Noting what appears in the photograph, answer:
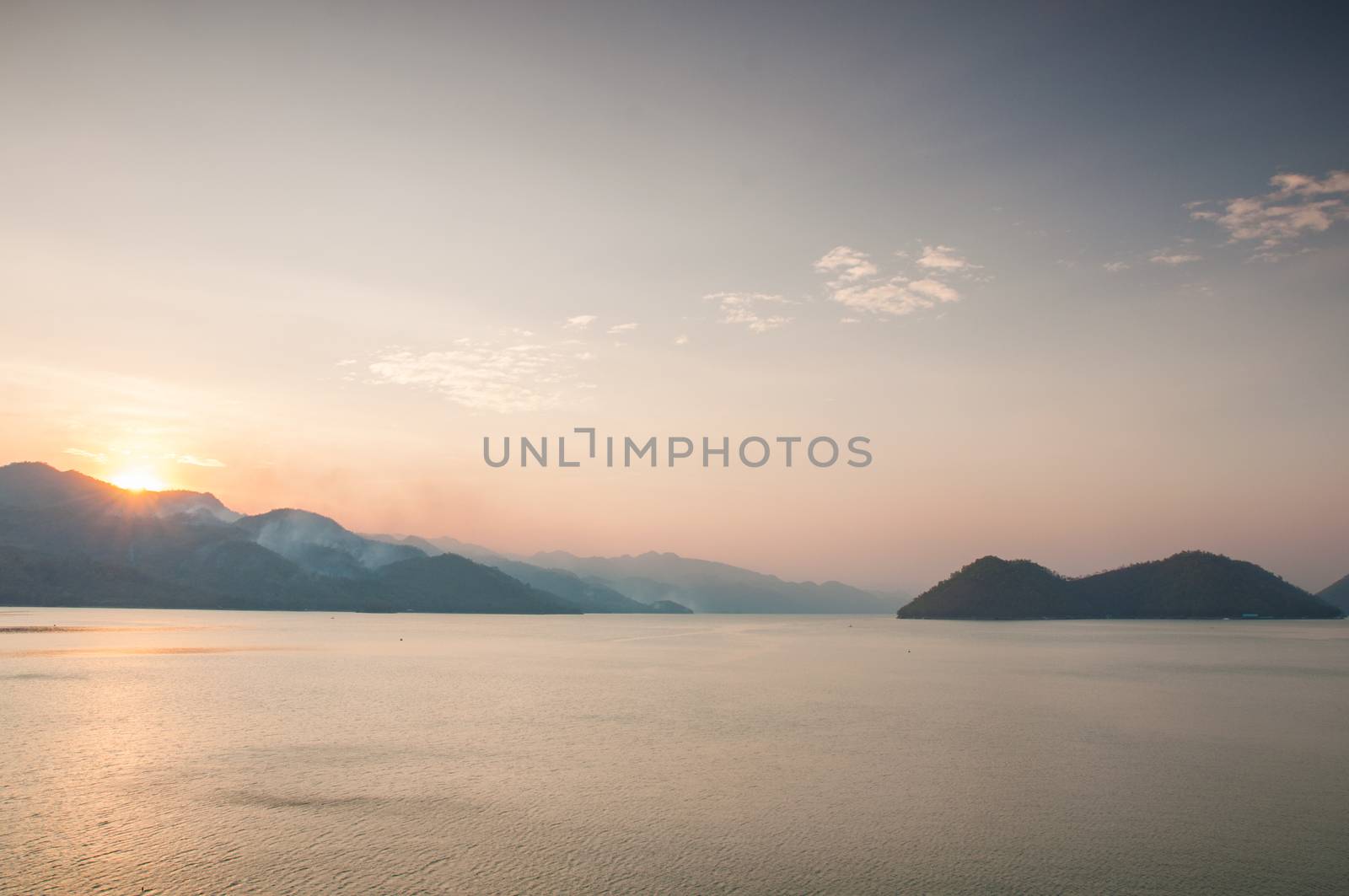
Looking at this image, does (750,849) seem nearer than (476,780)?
Yes

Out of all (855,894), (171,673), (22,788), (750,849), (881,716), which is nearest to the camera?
(855,894)

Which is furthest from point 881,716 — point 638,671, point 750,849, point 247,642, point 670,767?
point 247,642

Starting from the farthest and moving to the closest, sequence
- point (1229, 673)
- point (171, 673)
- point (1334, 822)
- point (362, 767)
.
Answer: point (1229, 673)
point (171, 673)
point (362, 767)
point (1334, 822)

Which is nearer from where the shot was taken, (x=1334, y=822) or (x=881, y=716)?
(x=1334, y=822)

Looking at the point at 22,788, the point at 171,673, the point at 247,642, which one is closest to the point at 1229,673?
the point at 22,788

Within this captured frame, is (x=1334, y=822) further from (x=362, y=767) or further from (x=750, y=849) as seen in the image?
(x=362, y=767)

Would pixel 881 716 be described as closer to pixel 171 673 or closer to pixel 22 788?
pixel 22 788
